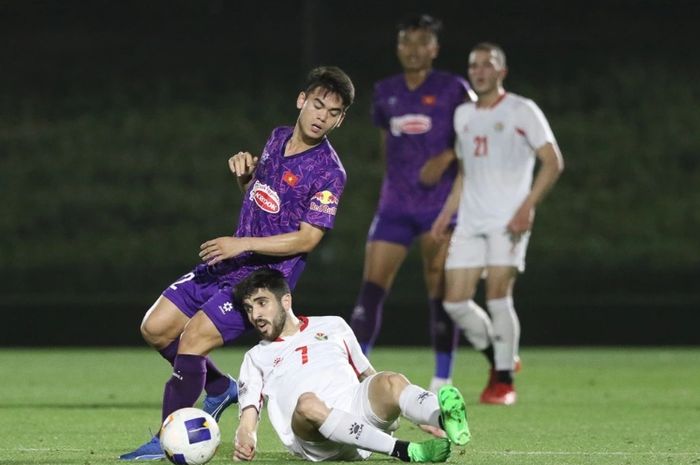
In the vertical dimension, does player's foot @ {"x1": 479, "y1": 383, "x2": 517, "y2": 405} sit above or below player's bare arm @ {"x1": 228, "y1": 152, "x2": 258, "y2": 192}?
below

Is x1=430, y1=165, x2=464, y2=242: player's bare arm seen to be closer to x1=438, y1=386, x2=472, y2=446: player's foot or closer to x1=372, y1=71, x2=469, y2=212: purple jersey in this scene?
x1=372, y1=71, x2=469, y2=212: purple jersey

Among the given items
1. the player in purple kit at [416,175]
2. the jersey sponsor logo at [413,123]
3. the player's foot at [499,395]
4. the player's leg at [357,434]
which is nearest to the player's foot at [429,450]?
the player's leg at [357,434]

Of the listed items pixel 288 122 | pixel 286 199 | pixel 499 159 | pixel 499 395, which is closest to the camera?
pixel 286 199

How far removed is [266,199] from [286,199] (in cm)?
8

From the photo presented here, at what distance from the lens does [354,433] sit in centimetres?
466

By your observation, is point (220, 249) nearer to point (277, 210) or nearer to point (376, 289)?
point (277, 210)

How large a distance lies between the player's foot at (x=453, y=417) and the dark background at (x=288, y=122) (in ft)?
28.2

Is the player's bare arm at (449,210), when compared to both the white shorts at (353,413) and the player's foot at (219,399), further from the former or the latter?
the white shorts at (353,413)

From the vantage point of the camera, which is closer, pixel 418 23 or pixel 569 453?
pixel 569 453

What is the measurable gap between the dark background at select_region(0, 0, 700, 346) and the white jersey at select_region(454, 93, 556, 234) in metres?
5.45

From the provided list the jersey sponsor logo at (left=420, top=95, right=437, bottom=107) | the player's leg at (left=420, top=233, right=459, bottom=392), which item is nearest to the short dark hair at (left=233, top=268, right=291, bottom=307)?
the player's leg at (left=420, top=233, right=459, bottom=392)

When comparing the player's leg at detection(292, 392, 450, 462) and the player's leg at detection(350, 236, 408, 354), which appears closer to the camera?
the player's leg at detection(292, 392, 450, 462)

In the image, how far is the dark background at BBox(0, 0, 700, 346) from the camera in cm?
1347

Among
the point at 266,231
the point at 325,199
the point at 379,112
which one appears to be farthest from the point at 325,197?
the point at 379,112
